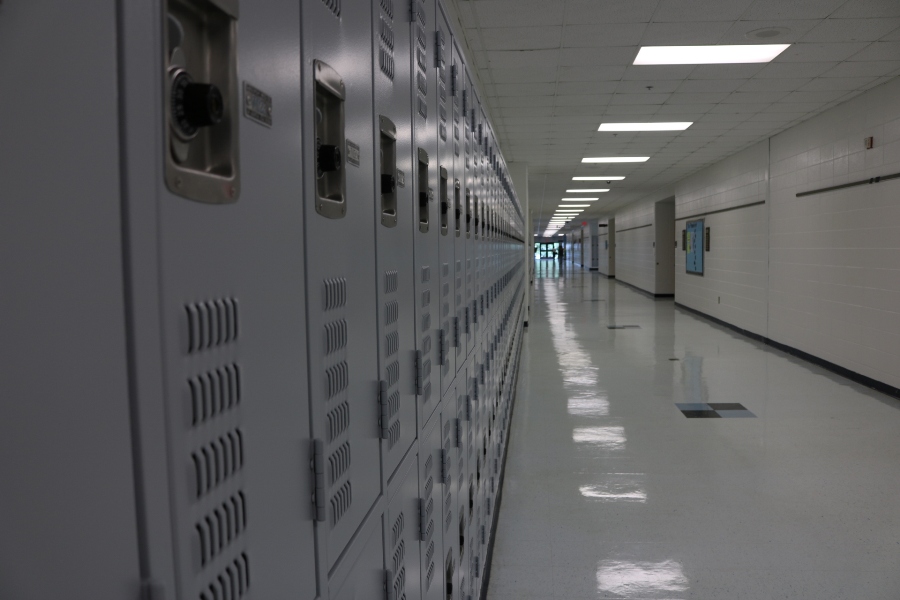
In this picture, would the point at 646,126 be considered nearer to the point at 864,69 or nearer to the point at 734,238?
the point at 864,69

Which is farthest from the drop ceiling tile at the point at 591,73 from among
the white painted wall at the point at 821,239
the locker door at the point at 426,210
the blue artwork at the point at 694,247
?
the blue artwork at the point at 694,247

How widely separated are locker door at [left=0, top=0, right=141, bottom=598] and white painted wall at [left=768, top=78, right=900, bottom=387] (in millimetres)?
7039

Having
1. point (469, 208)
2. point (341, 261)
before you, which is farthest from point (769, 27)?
point (341, 261)

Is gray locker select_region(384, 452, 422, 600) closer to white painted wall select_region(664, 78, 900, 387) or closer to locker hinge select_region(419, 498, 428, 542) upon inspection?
locker hinge select_region(419, 498, 428, 542)

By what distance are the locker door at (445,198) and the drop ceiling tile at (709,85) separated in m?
4.59

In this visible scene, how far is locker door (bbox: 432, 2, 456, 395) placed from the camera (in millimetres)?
2006

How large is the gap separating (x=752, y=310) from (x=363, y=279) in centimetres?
1020

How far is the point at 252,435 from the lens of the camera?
0.70 metres

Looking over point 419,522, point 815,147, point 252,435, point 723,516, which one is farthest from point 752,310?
point 252,435

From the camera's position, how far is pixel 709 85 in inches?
245

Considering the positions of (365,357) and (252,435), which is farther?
(365,357)

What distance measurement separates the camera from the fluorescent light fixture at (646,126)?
811 cm

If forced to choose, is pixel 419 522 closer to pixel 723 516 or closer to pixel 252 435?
pixel 252 435

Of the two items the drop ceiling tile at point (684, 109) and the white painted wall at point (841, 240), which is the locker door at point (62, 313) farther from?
the drop ceiling tile at point (684, 109)
